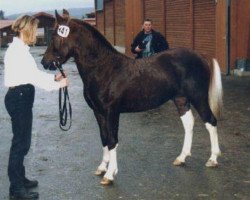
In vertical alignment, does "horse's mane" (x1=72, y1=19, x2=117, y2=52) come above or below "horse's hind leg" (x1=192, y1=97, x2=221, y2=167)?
above

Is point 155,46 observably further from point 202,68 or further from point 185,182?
point 185,182

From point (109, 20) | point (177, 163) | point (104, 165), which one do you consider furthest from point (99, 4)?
point (104, 165)

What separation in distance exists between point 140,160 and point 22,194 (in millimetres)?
2064

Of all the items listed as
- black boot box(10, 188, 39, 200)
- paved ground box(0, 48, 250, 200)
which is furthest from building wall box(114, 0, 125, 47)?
black boot box(10, 188, 39, 200)

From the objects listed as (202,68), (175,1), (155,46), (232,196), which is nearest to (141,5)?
(175,1)

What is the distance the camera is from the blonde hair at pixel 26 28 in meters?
5.73

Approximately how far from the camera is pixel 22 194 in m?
5.84

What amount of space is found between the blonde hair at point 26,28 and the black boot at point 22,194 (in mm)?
1648

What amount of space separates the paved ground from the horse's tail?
28.2 inches

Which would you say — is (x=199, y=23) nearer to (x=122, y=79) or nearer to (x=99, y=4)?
(x=122, y=79)

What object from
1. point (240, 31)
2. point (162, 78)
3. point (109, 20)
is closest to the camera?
point (162, 78)

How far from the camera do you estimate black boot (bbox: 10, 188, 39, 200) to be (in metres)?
5.84

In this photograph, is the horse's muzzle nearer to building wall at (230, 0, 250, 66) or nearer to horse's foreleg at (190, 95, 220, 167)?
horse's foreleg at (190, 95, 220, 167)

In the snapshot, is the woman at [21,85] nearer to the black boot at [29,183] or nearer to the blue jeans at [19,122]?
the blue jeans at [19,122]
